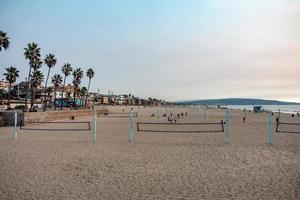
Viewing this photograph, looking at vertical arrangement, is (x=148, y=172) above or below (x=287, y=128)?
below

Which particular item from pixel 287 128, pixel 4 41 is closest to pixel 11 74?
→ pixel 4 41

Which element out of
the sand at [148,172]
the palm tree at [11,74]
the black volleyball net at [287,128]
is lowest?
the sand at [148,172]

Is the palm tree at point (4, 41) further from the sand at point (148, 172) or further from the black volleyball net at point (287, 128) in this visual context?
the black volleyball net at point (287, 128)

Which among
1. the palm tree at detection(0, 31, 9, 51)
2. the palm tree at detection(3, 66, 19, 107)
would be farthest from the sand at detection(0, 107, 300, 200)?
the palm tree at detection(3, 66, 19, 107)

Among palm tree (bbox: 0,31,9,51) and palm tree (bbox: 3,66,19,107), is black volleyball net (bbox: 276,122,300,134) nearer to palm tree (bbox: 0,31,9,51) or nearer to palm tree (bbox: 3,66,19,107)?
palm tree (bbox: 0,31,9,51)

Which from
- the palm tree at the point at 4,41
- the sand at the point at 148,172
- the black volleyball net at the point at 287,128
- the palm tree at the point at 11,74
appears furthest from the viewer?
the palm tree at the point at 11,74

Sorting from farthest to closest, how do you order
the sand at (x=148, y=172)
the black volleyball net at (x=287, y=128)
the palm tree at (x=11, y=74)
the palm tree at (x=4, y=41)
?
the palm tree at (x=11, y=74), the palm tree at (x=4, y=41), the black volleyball net at (x=287, y=128), the sand at (x=148, y=172)

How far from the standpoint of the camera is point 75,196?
22.2 ft

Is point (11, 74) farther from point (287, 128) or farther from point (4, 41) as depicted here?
point (287, 128)

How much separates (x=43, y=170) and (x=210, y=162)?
5880 mm

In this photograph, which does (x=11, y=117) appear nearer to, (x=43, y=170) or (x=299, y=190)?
(x=43, y=170)

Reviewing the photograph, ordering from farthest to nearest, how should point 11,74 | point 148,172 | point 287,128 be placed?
point 11,74
point 287,128
point 148,172

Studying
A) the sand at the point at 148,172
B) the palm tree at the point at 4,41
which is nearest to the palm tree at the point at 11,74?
the palm tree at the point at 4,41

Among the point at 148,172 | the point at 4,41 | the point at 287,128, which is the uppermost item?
the point at 4,41
